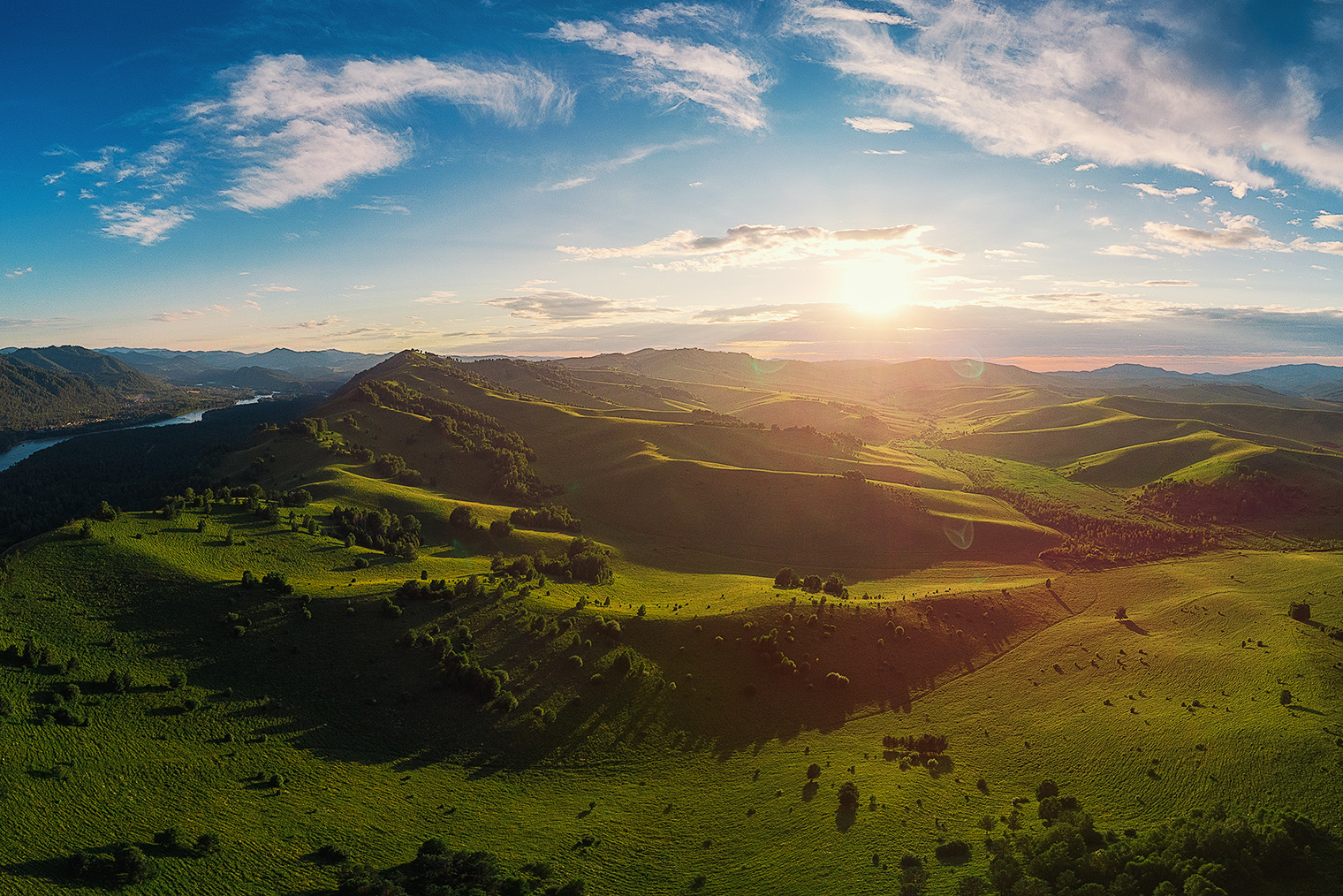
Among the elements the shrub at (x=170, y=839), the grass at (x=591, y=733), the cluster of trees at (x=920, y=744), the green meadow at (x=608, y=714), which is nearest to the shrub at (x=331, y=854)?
the green meadow at (x=608, y=714)

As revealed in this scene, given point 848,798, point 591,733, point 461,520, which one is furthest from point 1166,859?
point 461,520

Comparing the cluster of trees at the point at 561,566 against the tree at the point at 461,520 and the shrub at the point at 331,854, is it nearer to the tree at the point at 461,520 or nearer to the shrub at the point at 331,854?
the tree at the point at 461,520

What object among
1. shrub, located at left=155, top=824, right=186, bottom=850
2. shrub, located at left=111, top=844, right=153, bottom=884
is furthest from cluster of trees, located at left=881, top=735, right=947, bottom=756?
shrub, located at left=111, top=844, right=153, bottom=884

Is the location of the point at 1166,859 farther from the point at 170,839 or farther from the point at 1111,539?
the point at 1111,539

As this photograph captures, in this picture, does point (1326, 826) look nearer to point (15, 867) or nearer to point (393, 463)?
point (15, 867)

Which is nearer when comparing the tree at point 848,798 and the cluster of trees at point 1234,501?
the tree at point 848,798

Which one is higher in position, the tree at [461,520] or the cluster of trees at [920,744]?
the tree at [461,520]
